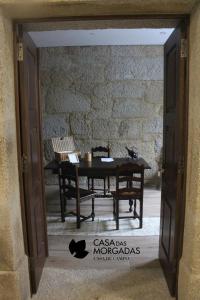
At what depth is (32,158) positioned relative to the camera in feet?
7.04

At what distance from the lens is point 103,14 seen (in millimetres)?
1749

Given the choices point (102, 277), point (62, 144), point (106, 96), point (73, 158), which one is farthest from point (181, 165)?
point (106, 96)

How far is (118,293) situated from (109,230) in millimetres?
1131

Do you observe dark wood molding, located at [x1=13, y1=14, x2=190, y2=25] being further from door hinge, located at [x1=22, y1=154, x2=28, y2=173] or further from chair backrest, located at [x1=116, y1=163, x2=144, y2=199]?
chair backrest, located at [x1=116, y1=163, x2=144, y2=199]

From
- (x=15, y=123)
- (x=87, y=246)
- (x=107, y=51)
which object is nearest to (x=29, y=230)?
(x=15, y=123)

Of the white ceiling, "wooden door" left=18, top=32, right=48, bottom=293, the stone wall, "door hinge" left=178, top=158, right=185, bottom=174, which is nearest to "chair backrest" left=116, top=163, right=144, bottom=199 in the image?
"wooden door" left=18, top=32, right=48, bottom=293

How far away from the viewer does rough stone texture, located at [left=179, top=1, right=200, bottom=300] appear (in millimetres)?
1639

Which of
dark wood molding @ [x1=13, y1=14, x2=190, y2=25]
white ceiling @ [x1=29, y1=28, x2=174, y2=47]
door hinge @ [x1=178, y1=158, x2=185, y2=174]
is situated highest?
white ceiling @ [x1=29, y1=28, x2=174, y2=47]

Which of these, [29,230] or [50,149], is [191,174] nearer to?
[29,230]

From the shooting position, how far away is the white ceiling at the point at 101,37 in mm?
4125

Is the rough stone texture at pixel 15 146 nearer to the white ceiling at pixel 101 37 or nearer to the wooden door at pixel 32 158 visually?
the wooden door at pixel 32 158

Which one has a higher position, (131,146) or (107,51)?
(107,51)

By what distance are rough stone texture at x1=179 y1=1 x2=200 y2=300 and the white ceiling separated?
103 inches

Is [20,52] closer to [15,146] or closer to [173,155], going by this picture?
[15,146]
